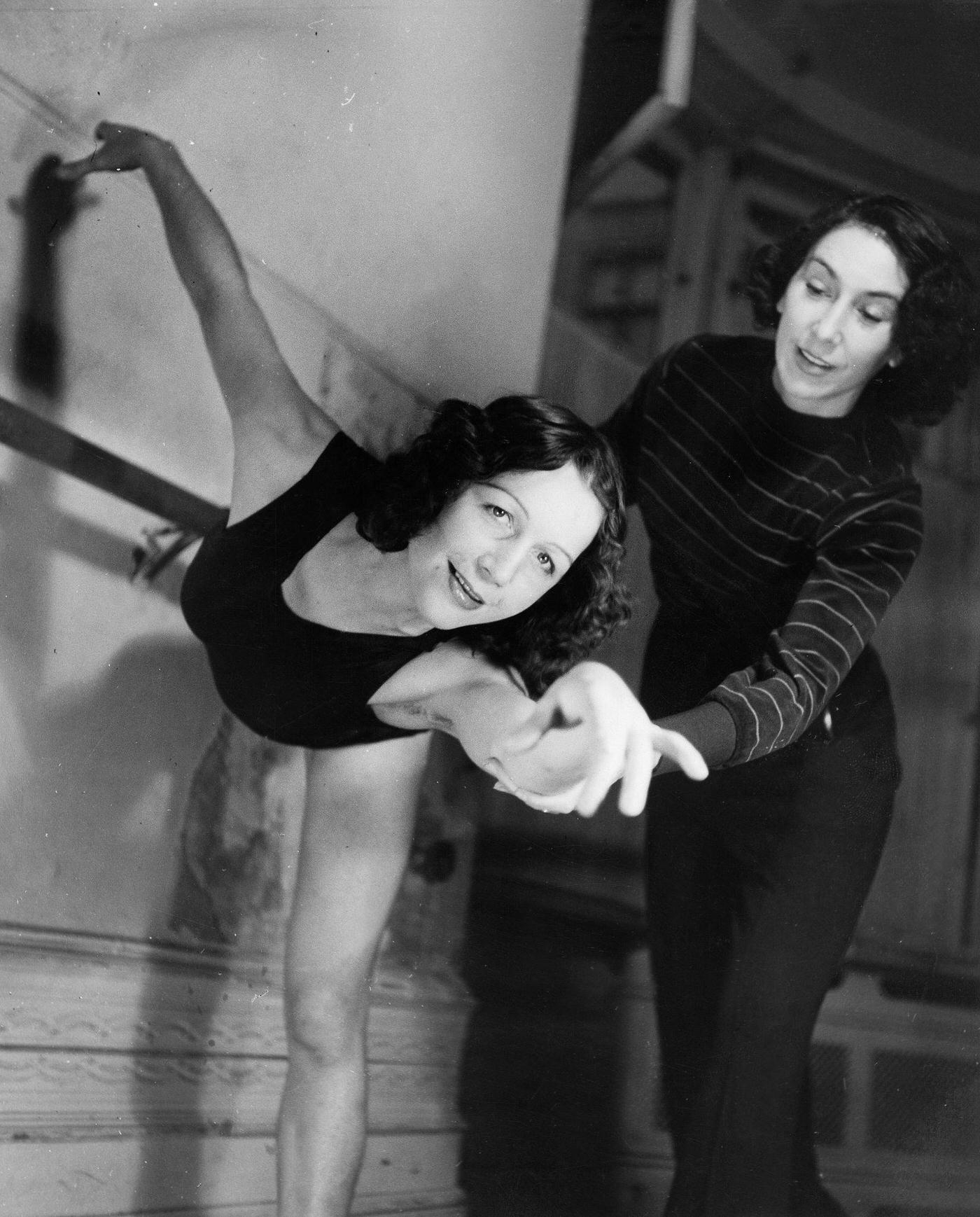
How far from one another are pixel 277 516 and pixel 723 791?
0.62 meters

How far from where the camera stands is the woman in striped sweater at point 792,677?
136 centimetres

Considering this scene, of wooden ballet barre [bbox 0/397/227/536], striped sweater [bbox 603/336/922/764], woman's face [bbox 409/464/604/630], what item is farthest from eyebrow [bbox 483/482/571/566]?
wooden ballet barre [bbox 0/397/227/536]

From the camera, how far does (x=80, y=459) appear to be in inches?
64.9

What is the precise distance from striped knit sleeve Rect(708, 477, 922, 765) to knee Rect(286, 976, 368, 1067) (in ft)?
1.73

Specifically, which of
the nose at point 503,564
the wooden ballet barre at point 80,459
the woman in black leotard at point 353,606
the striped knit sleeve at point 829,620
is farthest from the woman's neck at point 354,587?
the striped knit sleeve at point 829,620

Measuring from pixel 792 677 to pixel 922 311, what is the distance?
1.37ft

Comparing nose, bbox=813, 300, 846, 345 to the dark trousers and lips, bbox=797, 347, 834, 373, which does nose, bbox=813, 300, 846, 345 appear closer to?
lips, bbox=797, 347, 834, 373

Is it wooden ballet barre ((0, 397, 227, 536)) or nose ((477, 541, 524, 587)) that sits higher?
wooden ballet barre ((0, 397, 227, 536))

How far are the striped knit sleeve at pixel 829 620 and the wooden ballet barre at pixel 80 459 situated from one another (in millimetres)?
773

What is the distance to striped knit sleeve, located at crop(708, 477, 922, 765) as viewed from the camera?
4.37ft

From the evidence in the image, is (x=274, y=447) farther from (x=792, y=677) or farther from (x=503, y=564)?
(x=792, y=677)

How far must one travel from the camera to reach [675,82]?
1483mm

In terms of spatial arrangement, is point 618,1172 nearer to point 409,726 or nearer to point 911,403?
point 409,726

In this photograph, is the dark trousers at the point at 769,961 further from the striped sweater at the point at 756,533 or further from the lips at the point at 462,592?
the lips at the point at 462,592
